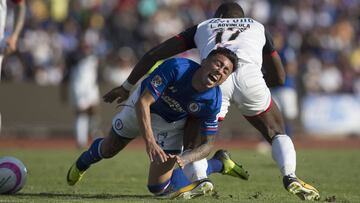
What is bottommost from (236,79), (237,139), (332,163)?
(237,139)

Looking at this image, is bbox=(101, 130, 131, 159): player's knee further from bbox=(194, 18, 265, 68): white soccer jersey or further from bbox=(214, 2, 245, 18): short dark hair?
bbox=(214, 2, 245, 18): short dark hair

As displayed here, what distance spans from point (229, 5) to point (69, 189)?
2.71 metres

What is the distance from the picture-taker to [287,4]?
26.1 m

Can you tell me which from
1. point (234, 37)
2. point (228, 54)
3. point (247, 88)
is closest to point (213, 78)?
point (228, 54)

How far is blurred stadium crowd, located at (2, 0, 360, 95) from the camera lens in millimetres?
22109

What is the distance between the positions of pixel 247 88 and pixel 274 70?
0.80 meters

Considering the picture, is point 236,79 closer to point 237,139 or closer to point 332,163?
point 332,163

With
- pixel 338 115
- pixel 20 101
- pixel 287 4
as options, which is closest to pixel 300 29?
pixel 287 4

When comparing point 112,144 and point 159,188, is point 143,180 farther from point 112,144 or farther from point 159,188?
point 159,188

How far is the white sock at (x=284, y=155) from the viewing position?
8477 millimetres

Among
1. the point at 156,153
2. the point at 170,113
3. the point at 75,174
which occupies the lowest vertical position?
the point at 75,174

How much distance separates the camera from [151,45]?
2325 centimetres

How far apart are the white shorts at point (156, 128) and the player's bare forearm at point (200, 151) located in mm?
564

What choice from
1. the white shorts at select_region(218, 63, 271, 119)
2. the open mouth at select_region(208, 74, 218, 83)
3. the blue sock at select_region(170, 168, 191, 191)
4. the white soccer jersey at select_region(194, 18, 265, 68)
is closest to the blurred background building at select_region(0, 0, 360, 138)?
the white soccer jersey at select_region(194, 18, 265, 68)
